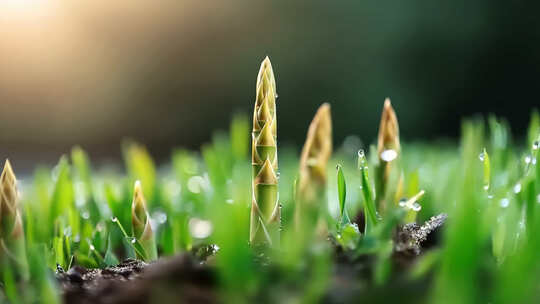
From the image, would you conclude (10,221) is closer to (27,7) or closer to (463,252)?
(463,252)

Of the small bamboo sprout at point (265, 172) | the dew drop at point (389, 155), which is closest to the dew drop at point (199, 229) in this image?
the small bamboo sprout at point (265, 172)

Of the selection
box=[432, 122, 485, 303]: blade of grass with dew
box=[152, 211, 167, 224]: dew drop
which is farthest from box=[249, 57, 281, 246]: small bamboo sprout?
box=[152, 211, 167, 224]: dew drop

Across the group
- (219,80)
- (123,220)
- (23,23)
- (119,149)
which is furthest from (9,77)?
(123,220)

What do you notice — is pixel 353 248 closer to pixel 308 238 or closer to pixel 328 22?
pixel 308 238

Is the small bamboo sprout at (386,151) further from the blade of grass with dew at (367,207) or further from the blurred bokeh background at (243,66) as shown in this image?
the blurred bokeh background at (243,66)

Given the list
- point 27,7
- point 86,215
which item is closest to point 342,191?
point 86,215
